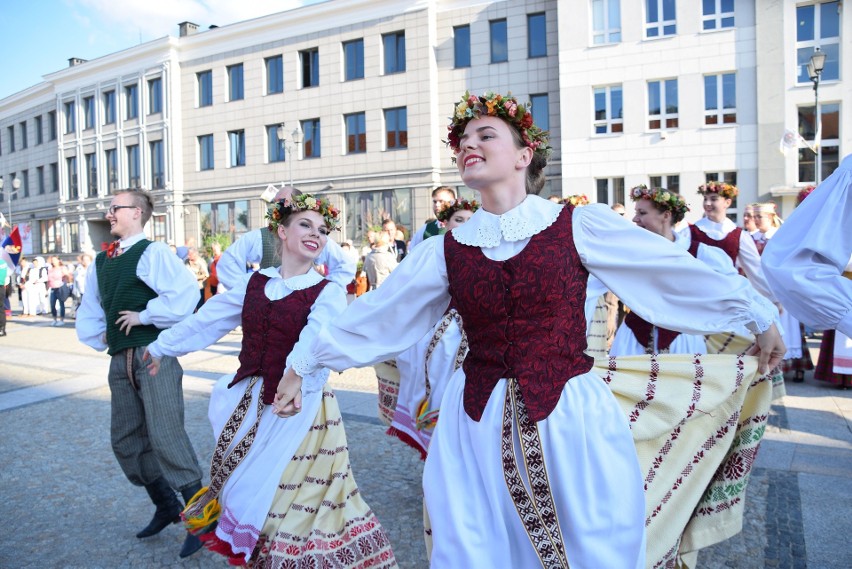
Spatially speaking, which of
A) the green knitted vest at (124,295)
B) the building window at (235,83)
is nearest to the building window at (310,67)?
the building window at (235,83)

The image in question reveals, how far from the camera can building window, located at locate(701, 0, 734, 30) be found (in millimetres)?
20438

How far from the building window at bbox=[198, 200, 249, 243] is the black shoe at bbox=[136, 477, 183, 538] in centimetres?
2617

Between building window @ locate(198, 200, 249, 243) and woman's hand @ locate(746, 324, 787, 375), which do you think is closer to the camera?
woman's hand @ locate(746, 324, 787, 375)

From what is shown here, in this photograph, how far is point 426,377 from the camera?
4398mm

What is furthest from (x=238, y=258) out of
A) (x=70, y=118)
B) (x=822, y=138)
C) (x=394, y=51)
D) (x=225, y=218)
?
(x=70, y=118)

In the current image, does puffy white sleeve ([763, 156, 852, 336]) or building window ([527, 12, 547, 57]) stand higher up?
building window ([527, 12, 547, 57])

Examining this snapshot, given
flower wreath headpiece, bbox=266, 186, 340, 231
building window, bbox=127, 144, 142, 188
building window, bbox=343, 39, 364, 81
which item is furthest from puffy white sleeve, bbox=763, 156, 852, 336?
building window, bbox=127, 144, 142, 188

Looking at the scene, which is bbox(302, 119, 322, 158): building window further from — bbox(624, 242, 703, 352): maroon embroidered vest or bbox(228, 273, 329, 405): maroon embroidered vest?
bbox(228, 273, 329, 405): maroon embroidered vest

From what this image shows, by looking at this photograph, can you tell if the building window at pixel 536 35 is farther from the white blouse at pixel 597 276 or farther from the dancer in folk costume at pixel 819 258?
the white blouse at pixel 597 276

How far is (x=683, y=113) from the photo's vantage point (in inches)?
827

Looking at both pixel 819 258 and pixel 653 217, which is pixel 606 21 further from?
pixel 819 258

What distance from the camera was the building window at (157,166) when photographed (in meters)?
32.1

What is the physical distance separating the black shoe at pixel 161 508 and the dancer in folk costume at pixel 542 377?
1961mm

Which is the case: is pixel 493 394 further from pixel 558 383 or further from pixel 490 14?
pixel 490 14
